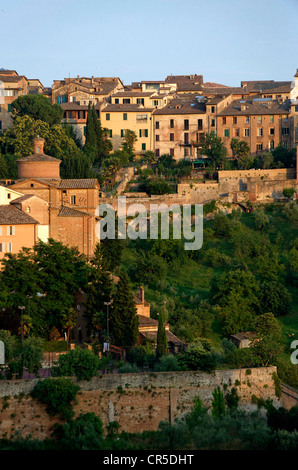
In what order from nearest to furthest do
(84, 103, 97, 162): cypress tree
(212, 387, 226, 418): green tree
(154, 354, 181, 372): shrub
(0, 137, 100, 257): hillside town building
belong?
(212, 387, 226, 418): green tree < (154, 354, 181, 372): shrub < (0, 137, 100, 257): hillside town building < (84, 103, 97, 162): cypress tree

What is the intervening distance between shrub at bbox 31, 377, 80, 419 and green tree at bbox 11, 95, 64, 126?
33170 millimetres

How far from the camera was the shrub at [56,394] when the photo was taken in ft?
98.2

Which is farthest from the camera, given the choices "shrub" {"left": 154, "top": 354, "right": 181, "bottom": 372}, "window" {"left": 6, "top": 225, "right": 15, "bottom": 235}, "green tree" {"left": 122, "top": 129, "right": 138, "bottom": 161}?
"green tree" {"left": 122, "top": 129, "right": 138, "bottom": 161}

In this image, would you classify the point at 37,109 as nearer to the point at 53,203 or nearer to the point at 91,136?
the point at 91,136

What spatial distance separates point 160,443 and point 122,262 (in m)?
19.3

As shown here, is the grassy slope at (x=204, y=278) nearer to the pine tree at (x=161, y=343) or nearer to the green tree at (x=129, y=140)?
the pine tree at (x=161, y=343)

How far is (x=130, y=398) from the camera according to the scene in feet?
101

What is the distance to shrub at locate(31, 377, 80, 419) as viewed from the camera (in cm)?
2992

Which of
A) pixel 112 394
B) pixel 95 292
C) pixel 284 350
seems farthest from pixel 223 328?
pixel 112 394

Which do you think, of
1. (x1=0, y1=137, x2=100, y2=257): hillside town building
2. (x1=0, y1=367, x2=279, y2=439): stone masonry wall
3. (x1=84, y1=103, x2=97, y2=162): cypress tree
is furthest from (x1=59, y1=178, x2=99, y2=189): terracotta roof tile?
(x1=0, y1=367, x2=279, y2=439): stone masonry wall

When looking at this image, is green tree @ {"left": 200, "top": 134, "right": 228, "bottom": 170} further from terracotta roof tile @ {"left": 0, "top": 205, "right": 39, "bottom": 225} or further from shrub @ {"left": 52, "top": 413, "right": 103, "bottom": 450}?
shrub @ {"left": 52, "top": 413, "right": 103, "bottom": 450}

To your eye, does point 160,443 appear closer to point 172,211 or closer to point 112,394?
point 112,394

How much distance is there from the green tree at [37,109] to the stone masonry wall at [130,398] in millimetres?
32900

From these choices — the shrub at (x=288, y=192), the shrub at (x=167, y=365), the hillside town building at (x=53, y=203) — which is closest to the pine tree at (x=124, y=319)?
the shrub at (x=167, y=365)
